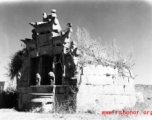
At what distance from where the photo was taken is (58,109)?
1269 cm

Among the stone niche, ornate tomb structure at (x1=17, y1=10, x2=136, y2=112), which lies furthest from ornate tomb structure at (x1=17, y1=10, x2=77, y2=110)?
the stone niche

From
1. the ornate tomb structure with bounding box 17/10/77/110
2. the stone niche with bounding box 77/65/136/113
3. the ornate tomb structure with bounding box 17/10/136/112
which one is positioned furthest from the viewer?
the ornate tomb structure with bounding box 17/10/77/110

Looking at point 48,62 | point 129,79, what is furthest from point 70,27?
point 129,79

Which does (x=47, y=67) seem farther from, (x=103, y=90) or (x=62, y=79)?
(x=103, y=90)

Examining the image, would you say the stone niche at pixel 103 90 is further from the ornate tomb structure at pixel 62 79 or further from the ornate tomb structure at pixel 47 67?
the ornate tomb structure at pixel 47 67

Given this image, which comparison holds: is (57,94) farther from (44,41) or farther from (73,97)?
(44,41)

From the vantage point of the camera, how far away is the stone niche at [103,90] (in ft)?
41.1

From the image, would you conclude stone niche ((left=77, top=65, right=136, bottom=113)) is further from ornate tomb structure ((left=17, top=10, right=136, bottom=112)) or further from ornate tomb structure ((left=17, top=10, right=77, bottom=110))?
ornate tomb structure ((left=17, top=10, right=77, bottom=110))

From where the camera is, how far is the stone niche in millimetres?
12523

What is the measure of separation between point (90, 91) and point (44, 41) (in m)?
4.72

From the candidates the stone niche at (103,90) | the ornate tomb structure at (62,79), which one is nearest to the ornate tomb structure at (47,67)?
the ornate tomb structure at (62,79)

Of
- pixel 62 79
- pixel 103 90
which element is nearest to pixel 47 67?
pixel 62 79

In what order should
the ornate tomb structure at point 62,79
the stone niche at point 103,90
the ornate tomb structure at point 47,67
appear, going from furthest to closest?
the ornate tomb structure at point 47,67 → the ornate tomb structure at point 62,79 → the stone niche at point 103,90

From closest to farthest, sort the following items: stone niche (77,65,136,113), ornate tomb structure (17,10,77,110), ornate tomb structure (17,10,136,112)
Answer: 1. stone niche (77,65,136,113)
2. ornate tomb structure (17,10,136,112)
3. ornate tomb structure (17,10,77,110)
